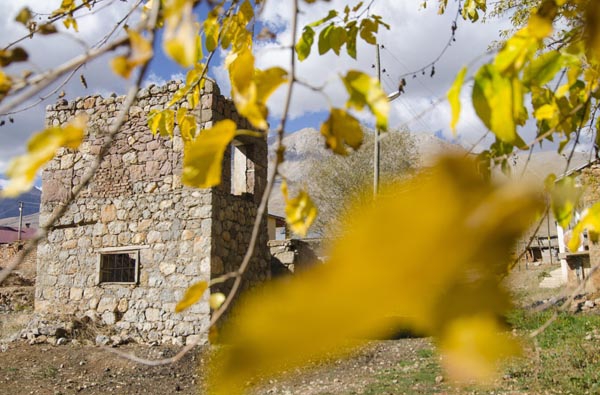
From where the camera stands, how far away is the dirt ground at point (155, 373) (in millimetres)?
4199

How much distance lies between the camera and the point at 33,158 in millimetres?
454

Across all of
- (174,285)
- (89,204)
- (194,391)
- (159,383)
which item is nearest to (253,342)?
(194,391)

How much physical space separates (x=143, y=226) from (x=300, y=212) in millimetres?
5974

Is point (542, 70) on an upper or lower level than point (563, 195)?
upper

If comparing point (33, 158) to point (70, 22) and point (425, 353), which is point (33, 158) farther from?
point (425, 353)

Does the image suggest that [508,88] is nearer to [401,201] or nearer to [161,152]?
[401,201]

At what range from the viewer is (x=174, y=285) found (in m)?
6.05

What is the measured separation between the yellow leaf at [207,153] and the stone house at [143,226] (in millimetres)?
5487

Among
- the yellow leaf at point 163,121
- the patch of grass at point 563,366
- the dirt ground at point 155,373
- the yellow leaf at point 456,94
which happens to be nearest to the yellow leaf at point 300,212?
the yellow leaf at point 456,94

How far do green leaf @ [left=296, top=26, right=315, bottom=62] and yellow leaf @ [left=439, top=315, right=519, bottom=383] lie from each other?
0.89 meters

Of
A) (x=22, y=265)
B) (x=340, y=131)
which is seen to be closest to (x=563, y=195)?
(x=340, y=131)

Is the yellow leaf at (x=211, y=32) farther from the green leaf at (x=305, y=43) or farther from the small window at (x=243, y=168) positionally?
the small window at (x=243, y=168)

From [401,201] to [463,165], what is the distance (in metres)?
0.04

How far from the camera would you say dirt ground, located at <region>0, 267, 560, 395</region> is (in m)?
4.20
